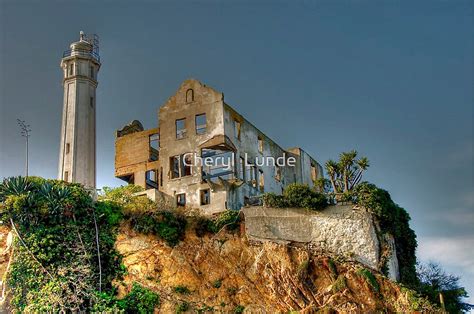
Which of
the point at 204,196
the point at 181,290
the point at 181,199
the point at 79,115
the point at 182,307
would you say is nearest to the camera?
the point at 182,307

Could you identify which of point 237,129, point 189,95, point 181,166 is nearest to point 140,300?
point 181,166

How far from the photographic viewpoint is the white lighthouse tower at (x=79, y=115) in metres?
44.1

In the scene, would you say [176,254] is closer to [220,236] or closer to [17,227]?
[220,236]

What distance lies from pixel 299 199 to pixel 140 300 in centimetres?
916

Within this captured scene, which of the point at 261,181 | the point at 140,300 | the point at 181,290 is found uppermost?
the point at 261,181

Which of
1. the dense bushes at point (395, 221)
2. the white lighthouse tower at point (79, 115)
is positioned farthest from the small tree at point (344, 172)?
the white lighthouse tower at point (79, 115)

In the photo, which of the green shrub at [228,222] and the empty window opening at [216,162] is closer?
the green shrub at [228,222]

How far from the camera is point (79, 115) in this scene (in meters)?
45.3

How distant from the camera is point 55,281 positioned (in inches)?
1063

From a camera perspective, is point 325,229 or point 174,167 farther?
point 174,167

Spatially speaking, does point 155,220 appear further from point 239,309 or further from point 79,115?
point 79,115

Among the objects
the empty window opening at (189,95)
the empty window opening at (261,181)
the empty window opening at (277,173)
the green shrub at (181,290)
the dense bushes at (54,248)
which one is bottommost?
the green shrub at (181,290)

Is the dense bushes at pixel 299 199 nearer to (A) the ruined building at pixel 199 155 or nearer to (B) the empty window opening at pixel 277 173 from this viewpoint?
(A) the ruined building at pixel 199 155

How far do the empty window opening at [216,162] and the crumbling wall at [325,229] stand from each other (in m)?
5.38
